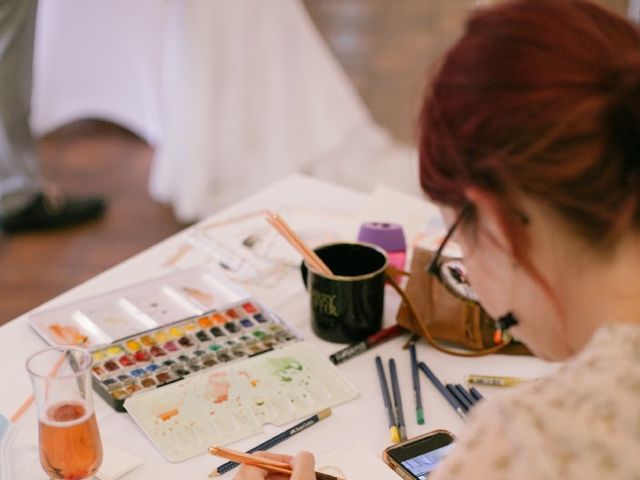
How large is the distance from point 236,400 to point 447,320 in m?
0.31

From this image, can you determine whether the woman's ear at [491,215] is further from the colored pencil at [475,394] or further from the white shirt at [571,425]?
the colored pencil at [475,394]

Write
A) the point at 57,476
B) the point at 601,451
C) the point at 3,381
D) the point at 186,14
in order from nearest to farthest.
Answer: the point at 601,451 < the point at 57,476 < the point at 3,381 < the point at 186,14

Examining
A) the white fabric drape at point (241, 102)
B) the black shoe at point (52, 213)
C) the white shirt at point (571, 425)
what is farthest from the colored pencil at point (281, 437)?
the black shoe at point (52, 213)

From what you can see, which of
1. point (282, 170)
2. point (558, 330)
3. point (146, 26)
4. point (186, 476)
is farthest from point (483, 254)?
point (146, 26)

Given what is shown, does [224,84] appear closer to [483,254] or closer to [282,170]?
[282,170]

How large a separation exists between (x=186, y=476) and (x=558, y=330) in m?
0.42

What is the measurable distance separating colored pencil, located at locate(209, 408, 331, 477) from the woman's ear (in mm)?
364

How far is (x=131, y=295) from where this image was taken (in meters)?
1.24

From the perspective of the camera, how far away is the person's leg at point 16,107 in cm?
253

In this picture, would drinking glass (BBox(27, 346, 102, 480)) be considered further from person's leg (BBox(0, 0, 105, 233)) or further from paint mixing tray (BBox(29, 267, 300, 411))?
person's leg (BBox(0, 0, 105, 233))

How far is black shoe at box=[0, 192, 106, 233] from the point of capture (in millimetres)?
2819

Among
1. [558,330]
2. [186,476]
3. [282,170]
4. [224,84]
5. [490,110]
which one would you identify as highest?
[490,110]

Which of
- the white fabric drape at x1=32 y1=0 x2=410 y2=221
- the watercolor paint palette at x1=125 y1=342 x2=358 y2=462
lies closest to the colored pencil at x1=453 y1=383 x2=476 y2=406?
the watercolor paint palette at x1=125 y1=342 x2=358 y2=462

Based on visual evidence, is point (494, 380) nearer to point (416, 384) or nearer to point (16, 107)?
point (416, 384)
